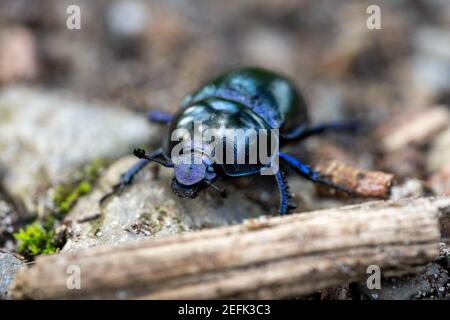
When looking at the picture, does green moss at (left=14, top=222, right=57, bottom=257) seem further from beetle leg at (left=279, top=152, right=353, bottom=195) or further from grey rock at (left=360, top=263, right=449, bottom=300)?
grey rock at (left=360, top=263, right=449, bottom=300)

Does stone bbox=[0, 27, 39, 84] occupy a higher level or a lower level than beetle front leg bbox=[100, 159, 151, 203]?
higher

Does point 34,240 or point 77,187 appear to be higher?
point 77,187

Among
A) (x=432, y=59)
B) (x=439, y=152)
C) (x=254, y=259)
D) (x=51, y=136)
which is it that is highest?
(x=432, y=59)

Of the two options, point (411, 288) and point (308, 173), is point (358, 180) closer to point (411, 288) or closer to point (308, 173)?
Answer: point (308, 173)

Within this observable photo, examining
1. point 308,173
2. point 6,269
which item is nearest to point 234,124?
point 308,173

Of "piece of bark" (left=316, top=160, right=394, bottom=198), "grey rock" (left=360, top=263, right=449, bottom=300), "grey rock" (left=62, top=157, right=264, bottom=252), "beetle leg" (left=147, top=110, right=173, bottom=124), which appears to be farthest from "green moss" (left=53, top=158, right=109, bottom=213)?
"grey rock" (left=360, top=263, right=449, bottom=300)
